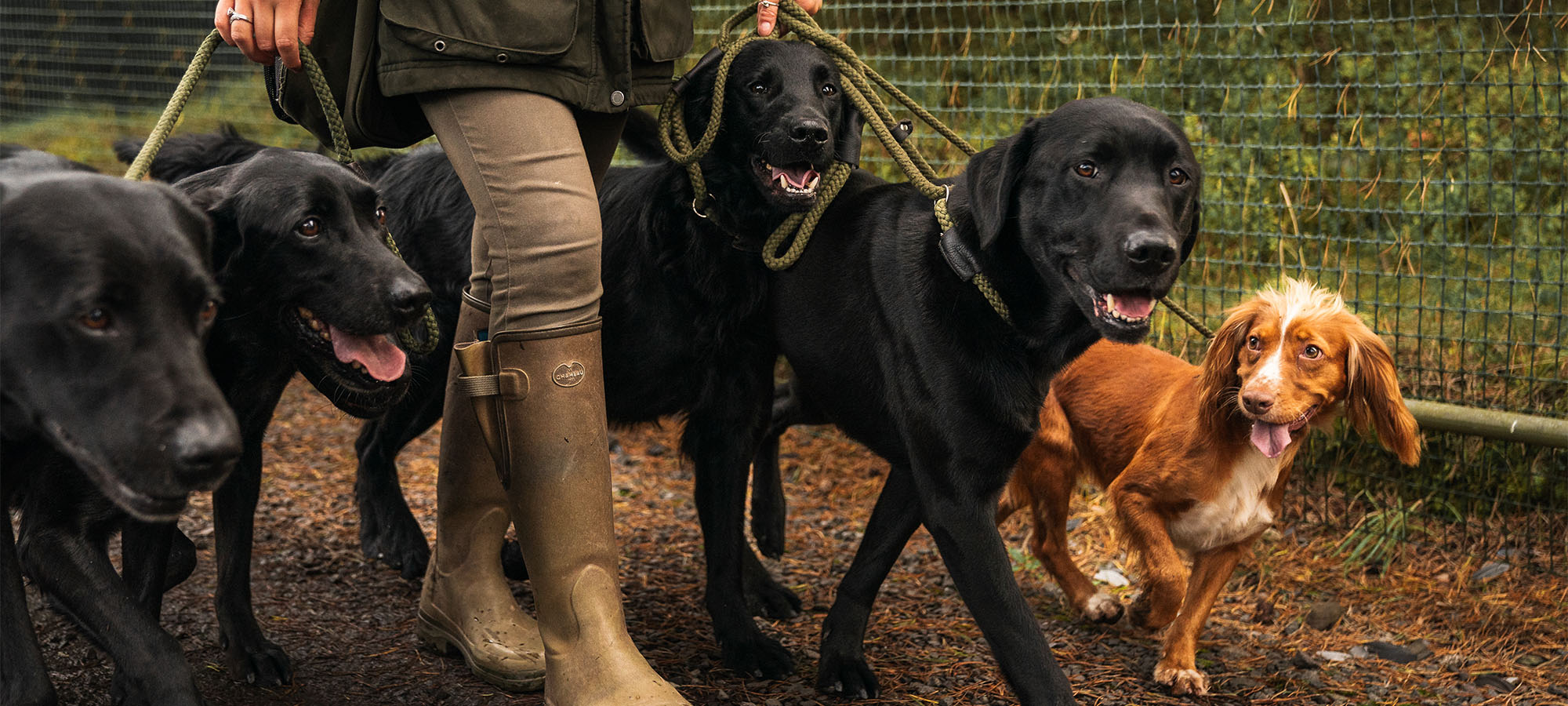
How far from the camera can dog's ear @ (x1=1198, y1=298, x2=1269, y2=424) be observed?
3.12m

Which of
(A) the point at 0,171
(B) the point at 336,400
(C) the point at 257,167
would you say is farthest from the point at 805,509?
(A) the point at 0,171

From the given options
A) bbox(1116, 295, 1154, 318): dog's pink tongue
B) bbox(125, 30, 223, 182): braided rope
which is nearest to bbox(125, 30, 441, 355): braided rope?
bbox(125, 30, 223, 182): braided rope

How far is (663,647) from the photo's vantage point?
3094 mm

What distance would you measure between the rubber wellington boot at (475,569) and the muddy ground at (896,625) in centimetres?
8

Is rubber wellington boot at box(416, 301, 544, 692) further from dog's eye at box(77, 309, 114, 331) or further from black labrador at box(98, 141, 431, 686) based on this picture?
dog's eye at box(77, 309, 114, 331)

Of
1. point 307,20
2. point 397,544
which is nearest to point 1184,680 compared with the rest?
point 397,544

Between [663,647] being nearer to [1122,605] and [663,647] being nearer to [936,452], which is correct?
[936,452]

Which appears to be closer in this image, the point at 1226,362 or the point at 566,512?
the point at 566,512

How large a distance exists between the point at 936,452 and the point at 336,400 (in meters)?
1.25

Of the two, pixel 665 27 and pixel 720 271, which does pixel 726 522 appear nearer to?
pixel 720 271

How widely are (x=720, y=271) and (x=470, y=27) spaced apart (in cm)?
100

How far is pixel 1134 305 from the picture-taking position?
2.33 metres

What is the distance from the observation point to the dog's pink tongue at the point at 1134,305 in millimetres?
2318

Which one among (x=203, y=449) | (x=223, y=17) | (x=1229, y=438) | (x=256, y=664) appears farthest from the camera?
(x=1229, y=438)
